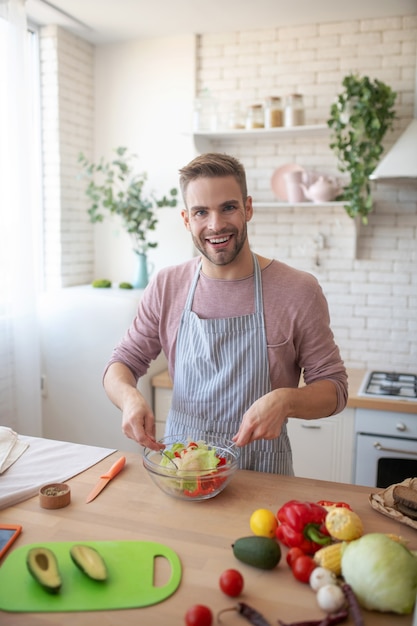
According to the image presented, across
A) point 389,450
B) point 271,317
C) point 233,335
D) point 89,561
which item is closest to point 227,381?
point 233,335

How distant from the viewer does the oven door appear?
2.97 meters

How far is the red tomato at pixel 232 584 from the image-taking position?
3.83 feet

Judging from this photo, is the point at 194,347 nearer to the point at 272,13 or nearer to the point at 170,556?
the point at 170,556

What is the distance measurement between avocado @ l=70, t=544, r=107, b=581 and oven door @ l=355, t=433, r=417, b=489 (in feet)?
6.58

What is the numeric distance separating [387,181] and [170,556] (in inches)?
104

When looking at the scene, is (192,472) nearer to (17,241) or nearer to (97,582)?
(97,582)

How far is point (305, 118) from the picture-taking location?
143 inches

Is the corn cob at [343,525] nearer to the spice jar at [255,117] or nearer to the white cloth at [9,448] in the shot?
the white cloth at [9,448]

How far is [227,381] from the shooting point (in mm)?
1940

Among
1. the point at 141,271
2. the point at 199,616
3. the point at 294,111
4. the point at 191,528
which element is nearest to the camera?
the point at 199,616

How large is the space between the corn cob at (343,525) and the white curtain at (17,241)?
237 centimetres

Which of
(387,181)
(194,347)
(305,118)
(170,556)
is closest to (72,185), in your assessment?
(305,118)

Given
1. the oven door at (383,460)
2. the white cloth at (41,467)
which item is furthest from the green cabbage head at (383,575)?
the oven door at (383,460)

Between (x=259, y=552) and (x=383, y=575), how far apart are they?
10.3 inches
